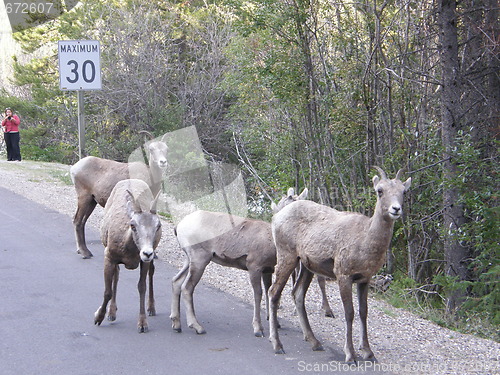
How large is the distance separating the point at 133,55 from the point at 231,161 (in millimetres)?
4632

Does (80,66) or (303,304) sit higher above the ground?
(80,66)

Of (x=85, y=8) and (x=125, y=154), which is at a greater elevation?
(x=85, y=8)

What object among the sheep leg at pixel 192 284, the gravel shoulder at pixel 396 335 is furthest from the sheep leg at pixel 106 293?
the gravel shoulder at pixel 396 335

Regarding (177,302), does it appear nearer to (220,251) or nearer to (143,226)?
(220,251)

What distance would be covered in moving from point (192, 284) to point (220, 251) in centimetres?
49

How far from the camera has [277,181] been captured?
14555mm

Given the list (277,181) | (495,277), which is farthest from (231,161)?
(495,277)

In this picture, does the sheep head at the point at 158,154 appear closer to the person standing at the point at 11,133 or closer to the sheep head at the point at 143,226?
the sheep head at the point at 143,226

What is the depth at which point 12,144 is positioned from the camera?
76.6 feet

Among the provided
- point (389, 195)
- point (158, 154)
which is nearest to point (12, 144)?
point (158, 154)

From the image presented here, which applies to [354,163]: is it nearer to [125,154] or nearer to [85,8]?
[125,154]

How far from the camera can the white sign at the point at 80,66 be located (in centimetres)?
1342

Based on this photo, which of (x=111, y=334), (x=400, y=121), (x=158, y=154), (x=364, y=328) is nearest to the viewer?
(x=364, y=328)

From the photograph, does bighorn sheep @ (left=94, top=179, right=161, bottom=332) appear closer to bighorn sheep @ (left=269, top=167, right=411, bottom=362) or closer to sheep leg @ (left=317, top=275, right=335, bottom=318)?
bighorn sheep @ (left=269, top=167, right=411, bottom=362)
